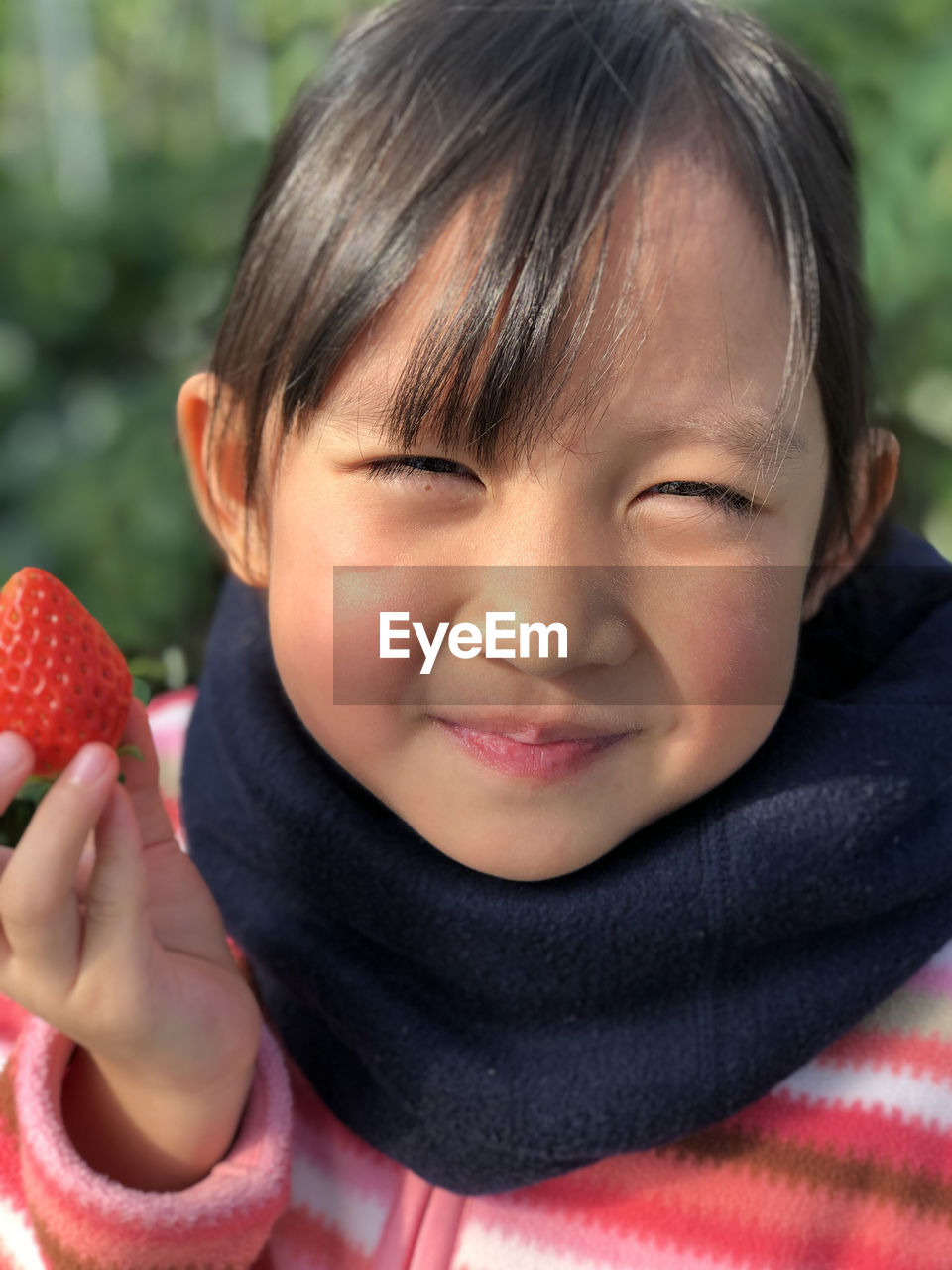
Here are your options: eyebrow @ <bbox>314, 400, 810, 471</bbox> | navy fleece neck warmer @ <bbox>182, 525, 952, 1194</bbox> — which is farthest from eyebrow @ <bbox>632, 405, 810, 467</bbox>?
navy fleece neck warmer @ <bbox>182, 525, 952, 1194</bbox>

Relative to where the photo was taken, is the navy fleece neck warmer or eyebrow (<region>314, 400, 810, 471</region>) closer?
eyebrow (<region>314, 400, 810, 471</region>)

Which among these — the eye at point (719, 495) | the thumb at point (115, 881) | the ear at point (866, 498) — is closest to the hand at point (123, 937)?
the thumb at point (115, 881)

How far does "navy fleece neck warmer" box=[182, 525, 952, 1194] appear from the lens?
982 mm

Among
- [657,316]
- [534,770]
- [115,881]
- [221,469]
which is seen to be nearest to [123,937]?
[115,881]

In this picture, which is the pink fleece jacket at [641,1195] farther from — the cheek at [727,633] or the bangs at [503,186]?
the bangs at [503,186]

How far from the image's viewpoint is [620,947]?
992 mm

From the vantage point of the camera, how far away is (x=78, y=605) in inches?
36.2

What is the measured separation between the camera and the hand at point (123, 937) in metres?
0.84

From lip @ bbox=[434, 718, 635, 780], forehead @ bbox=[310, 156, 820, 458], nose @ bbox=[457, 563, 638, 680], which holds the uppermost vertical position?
forehead @ bbox=[310, 156, 820, 458]

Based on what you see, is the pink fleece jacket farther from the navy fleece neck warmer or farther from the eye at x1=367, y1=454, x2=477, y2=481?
the eye at x1=367, y1=454, x2=477, y2=481

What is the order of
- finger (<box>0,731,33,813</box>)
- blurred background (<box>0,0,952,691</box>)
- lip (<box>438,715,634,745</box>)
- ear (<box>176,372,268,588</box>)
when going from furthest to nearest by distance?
blurred background (<box>0,0,952,691</box>), ear (<box>176,372,268,588</box>), lip (<box>438,715,634,745</box>), finger (<box>0,731,33,813</box>)

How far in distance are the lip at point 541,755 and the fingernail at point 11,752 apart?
0.94 ft

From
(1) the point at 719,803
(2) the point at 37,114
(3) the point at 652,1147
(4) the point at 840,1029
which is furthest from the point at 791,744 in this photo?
(2) the point at 37,114

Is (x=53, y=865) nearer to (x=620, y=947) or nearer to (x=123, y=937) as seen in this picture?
(x=123, y=937)
